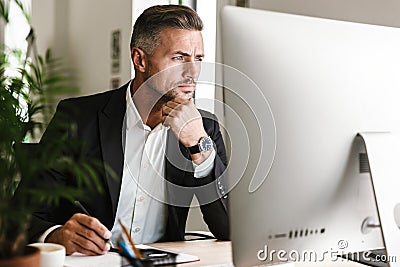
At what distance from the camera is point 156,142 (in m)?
1.96

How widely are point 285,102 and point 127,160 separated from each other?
96 cm

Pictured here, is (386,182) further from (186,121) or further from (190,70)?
(190,70)

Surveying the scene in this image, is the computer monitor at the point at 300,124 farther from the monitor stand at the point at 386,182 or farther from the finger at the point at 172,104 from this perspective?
the finger at the point at 172,104

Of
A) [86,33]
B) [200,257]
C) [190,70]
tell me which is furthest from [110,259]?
[86,33]

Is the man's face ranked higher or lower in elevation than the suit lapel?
higher

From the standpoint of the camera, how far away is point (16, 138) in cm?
84

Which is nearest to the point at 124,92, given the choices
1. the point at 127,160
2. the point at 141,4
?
the point at 127,160

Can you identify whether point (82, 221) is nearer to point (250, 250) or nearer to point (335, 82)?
point (250, 250)

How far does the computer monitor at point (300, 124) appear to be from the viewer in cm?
99

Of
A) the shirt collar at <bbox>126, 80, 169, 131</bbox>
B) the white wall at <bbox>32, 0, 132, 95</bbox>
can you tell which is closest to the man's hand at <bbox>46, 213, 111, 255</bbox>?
the shirt collar at <bbox>126, 80, 169, 131</bbox>

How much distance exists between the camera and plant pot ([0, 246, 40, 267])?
75cm

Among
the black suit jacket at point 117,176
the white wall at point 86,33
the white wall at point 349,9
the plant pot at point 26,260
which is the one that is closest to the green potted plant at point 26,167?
the plant pot at point 26,260

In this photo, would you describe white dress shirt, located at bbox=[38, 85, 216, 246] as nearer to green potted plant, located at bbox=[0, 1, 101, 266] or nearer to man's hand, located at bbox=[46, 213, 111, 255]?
man's hand, located at bbox=[46, 213, 111, 255]

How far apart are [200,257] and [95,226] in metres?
0.26
